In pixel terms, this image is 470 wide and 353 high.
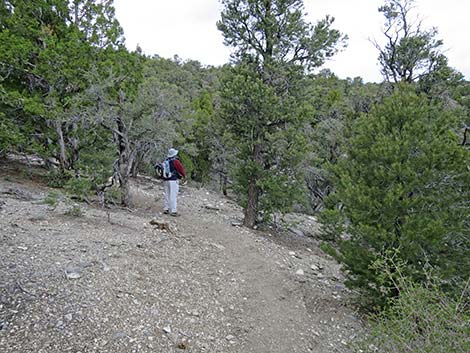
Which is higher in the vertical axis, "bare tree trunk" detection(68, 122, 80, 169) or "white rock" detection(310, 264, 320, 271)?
"bare tree trunk" detection(68, 122, 80, 169)

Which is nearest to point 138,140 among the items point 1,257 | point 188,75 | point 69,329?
point 1,257

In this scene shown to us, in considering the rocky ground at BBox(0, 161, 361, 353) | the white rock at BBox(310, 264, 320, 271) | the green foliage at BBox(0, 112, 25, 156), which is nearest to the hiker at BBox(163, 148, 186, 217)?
the rocky ground at BBox(0, 161, 361, 353)

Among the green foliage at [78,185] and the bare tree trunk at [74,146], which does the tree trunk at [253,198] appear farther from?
the bare tree trunk at [74,146]

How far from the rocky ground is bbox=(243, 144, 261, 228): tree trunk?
140 cm

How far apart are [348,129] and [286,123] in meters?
6.84

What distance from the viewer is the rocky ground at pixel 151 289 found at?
168 inches

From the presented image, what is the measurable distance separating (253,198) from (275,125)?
210cm

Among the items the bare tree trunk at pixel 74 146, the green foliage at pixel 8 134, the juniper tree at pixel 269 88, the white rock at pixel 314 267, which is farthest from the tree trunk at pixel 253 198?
the green foliage at pixel 8 134

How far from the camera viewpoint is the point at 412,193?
5.93m

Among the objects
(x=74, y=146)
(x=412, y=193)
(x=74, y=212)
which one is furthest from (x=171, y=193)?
(x=412, y=193)

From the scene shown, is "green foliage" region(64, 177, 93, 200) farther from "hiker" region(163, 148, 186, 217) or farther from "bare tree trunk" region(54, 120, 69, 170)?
"bare tree trunk" region(54, 120, 69, 170)

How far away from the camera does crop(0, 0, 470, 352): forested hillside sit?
5738 millimetres

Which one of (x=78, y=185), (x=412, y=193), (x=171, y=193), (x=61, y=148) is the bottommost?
(x=171, y=193)

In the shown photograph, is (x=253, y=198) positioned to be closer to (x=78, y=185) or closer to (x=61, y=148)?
(x=78, y=185)
